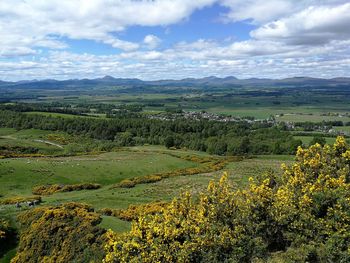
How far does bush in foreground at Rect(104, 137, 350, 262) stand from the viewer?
1889cm

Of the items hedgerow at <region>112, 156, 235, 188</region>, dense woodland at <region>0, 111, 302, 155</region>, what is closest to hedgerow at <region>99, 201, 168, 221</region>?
hedgerow at <region>112, 156, 235, 188</region>

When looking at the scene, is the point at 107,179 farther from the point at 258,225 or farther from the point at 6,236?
the point at 258,225

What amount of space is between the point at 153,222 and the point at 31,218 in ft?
55.6

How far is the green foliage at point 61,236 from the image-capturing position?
1055 inches

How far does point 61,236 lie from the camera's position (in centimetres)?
2909

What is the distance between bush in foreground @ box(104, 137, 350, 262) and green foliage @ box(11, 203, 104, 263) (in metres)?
6.58

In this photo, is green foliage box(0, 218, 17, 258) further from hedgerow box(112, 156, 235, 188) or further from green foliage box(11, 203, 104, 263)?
hedgerow box(112, 156, 235, 188)

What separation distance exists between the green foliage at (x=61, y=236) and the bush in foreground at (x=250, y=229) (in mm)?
6584

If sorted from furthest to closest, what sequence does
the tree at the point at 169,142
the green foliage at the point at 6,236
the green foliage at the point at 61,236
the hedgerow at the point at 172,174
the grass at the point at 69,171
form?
the tree at the point at 169,142
the grass at the point at 69,171
the hedgerow at the point at 172,174
the green foliage at the point at 6,236
the green foliage at the point at 61,236

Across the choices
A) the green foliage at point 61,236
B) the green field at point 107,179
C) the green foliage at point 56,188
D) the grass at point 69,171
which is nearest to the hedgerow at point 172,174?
the green field at point 107,179

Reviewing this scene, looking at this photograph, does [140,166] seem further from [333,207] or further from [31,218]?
[333,207]

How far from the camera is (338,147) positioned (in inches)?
1060

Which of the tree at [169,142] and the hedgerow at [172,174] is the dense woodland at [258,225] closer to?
the hedgerow at [172,174]

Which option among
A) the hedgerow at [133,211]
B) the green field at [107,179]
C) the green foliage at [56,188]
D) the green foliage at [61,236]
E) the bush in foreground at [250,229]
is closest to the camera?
the bush in foreground at [250,229]
